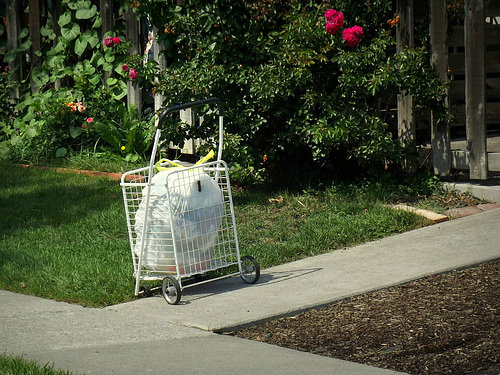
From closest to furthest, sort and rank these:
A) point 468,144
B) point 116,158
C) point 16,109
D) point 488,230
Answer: point 488,230 < point 468,144 < point 116,158 < point 16,109

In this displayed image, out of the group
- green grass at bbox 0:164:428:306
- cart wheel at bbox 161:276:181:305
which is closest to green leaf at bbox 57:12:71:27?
green grass at bbox 0:164:428:306

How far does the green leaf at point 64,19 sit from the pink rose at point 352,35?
5.14 meters

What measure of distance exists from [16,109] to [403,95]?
640cm

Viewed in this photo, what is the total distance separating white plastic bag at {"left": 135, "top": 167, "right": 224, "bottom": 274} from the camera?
459 centimetres

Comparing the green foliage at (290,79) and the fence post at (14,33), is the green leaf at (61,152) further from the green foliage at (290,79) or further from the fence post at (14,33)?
the green foliage at (290,79)

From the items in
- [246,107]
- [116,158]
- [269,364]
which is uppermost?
[246,107]

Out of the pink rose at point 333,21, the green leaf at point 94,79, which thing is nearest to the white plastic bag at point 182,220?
the pink rose at point 333,21

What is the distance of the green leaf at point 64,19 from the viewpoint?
10211mm

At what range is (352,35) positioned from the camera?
21.1ft

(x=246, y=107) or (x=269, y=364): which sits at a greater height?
(x=246, y=107)

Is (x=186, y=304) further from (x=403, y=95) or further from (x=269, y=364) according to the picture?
(x=403, y=95)

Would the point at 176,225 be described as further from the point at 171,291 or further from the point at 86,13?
the point at 86,13

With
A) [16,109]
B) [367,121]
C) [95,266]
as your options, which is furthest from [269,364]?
[16,109]

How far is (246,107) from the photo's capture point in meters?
6.93
